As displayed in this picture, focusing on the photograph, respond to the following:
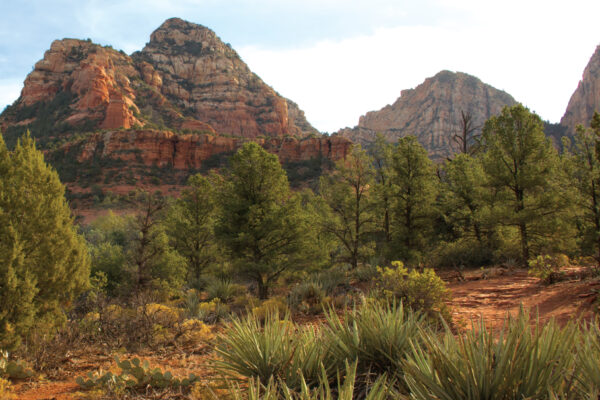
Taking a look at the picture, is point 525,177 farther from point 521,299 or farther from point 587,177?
point 521,299

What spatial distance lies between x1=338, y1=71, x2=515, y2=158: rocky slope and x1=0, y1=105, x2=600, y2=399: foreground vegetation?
11397 centimetres

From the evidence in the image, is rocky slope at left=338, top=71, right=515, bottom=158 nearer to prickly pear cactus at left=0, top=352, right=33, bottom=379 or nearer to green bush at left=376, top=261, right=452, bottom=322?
green bush at left=376, top=261, right=452, bottom=322

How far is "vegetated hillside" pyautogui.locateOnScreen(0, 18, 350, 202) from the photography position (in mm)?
66062

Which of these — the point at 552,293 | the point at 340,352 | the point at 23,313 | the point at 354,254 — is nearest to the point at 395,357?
the point at 340,352

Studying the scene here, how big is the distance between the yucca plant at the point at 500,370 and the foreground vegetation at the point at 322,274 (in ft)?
0.04

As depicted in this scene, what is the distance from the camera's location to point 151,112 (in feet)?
297

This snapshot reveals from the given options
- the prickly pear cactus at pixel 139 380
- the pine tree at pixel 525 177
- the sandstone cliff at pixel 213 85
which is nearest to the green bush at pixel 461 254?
the pine tree at pixel 525 177

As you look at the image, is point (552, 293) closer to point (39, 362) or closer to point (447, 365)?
point (447, 365)

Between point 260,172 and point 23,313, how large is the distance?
8.89m

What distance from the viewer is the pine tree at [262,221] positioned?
12.8 metres

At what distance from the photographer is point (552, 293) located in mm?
7367

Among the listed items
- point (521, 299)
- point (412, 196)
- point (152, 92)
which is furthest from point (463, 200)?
point (152, 92)

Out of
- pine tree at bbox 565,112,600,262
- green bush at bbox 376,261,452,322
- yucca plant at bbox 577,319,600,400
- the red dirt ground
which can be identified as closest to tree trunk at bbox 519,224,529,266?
pine tree at bbox 565,112,600,262

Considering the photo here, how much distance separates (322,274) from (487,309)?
7.23 m
